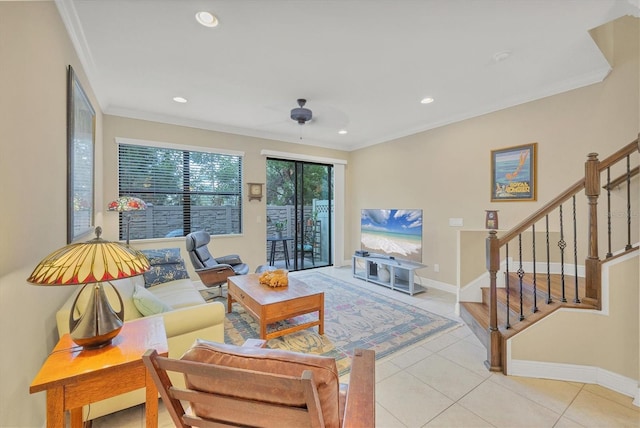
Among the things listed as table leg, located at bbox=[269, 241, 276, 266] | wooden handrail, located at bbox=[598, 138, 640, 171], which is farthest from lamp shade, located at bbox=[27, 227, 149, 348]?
table leg, located at bbox=[269, 241, 276, 266]

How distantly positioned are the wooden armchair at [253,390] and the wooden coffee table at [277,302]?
5.08ft

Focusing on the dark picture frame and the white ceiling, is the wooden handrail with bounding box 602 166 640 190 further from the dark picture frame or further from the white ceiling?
the dark picture frame

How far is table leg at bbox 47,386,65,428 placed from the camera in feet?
3.43

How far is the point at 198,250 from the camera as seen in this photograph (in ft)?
12.6

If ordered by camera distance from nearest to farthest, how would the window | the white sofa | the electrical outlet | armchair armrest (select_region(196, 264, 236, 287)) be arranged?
the white sofa → armchair armrest (select_region(196, 264, 236, 287)) → the window → the electrical outlet

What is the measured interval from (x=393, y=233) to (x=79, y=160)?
4399 millimetres

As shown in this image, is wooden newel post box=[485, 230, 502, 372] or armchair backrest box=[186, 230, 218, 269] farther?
armchair backrest box=[186, 230, 218, 269]

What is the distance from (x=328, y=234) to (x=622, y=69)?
4.94 m

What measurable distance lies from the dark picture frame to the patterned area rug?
1.71m

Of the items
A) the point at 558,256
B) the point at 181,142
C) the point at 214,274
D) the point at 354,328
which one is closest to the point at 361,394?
the point at 354,328

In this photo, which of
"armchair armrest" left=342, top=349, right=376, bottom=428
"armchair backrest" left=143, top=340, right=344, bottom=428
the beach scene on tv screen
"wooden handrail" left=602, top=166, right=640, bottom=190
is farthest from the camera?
the beach scene on tv screen

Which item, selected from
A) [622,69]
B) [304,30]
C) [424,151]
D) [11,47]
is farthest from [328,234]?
[11,47]

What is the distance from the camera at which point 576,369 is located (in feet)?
6.84

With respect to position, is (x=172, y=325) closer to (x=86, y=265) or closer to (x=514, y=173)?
(x=86, y=265)
